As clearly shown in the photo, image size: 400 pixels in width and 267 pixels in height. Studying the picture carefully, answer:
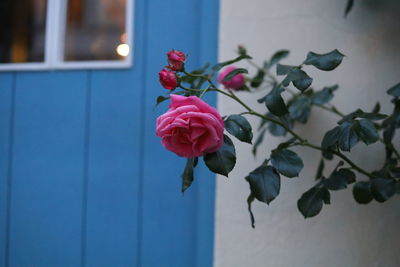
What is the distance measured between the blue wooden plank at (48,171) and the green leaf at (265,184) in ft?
2.36

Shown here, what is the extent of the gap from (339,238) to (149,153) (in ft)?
1.98

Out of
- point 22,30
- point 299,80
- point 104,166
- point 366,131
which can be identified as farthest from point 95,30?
point 366,131

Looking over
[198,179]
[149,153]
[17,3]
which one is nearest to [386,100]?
[198,179]

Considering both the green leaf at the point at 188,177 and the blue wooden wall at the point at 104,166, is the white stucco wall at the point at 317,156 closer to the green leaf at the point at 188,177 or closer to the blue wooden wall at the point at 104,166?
the blue wooden wall at the point at 104,166

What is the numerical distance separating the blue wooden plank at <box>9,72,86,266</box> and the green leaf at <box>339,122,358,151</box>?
32.7 inches

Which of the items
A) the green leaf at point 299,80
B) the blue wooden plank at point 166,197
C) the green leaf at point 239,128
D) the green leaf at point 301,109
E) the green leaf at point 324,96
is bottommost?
the blue wooden plank at point 166,197

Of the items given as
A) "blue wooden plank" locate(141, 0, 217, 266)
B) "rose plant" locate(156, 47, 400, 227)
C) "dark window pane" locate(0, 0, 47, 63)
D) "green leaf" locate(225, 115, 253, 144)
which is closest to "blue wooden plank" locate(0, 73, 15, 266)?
"dark window pane" locate(0, 0, 47, 63)

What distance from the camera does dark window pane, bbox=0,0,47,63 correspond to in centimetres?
142

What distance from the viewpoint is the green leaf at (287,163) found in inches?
29.3

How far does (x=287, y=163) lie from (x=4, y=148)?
1005 millimetres

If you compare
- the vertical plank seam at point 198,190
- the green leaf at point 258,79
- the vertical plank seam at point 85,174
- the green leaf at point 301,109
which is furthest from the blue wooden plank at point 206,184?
the vertical plank seam at point 85,174

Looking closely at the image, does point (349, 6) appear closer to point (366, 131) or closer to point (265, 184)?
point (366, 131)

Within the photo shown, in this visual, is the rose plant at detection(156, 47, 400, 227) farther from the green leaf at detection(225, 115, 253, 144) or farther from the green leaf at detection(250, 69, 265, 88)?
the green leaf at detection(250, 69, 265, 88)

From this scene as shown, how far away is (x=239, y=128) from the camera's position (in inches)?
28.4
